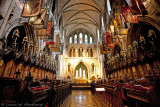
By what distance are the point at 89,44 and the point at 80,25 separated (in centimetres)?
600

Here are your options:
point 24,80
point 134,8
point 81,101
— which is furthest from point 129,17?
point 24,80

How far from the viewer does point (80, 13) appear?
2139 cm

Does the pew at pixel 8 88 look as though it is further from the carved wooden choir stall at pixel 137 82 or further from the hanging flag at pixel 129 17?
the hanging flag at pixel 129 17

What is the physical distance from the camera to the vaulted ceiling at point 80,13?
1791 centimetres

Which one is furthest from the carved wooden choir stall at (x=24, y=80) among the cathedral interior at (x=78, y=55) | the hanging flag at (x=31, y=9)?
the hanging flag at (x=31, y=9)

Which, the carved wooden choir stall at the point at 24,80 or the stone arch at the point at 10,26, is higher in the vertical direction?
the stone arch at the point at 10,26

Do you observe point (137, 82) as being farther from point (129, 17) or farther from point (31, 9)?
point (31, 9)

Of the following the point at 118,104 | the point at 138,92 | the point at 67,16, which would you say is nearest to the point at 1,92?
the point at 118,104

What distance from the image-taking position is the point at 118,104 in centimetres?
261

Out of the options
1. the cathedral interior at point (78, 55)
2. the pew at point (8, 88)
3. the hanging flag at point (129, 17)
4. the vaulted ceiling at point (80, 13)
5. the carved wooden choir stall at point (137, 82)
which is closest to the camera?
the carved wooden choir stall at point (137, 82)

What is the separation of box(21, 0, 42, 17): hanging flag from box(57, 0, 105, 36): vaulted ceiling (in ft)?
43.0

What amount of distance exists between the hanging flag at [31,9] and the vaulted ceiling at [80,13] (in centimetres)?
1311

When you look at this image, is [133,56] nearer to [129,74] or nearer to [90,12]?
[129,74]

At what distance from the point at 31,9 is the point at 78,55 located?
19.7 metres
